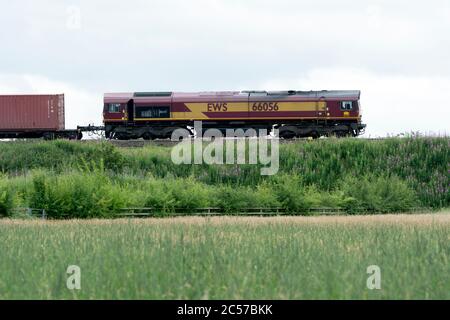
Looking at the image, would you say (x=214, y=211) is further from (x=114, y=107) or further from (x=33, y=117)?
(x=33, y=117)

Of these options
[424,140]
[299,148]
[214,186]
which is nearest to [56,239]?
→ [214,186]

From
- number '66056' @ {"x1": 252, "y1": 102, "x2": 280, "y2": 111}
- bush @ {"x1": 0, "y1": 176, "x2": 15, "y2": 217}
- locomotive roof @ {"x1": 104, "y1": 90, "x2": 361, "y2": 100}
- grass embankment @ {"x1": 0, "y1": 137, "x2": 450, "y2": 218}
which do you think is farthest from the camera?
locomotive roof @ {"x1": 104, "y1": 90, "x2": 361, "y2": 100}

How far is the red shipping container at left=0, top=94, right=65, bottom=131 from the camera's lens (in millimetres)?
50531

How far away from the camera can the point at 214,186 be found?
1469 inches

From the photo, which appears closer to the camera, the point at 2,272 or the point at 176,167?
the point at 2,272

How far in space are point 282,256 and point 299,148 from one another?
95.3 feet

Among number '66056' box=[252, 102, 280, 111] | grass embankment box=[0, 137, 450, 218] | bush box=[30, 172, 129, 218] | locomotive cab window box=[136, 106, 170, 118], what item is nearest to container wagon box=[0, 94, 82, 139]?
locomotive cab window box=[136, 106, 170, 118]

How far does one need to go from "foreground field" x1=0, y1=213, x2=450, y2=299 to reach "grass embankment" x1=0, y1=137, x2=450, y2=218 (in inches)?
545

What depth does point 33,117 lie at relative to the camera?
50812 millimetres

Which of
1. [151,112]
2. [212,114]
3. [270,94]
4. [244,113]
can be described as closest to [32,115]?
[151,112]

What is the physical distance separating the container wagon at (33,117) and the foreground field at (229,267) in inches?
1341

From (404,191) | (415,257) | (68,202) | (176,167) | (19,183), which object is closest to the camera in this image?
Answer: (415,257)

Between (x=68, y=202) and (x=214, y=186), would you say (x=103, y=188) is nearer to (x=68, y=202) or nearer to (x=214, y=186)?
(x=68, y=202)

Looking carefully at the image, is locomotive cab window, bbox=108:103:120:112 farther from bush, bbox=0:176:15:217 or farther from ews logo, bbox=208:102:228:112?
bush, bbox=0:176:15:217
